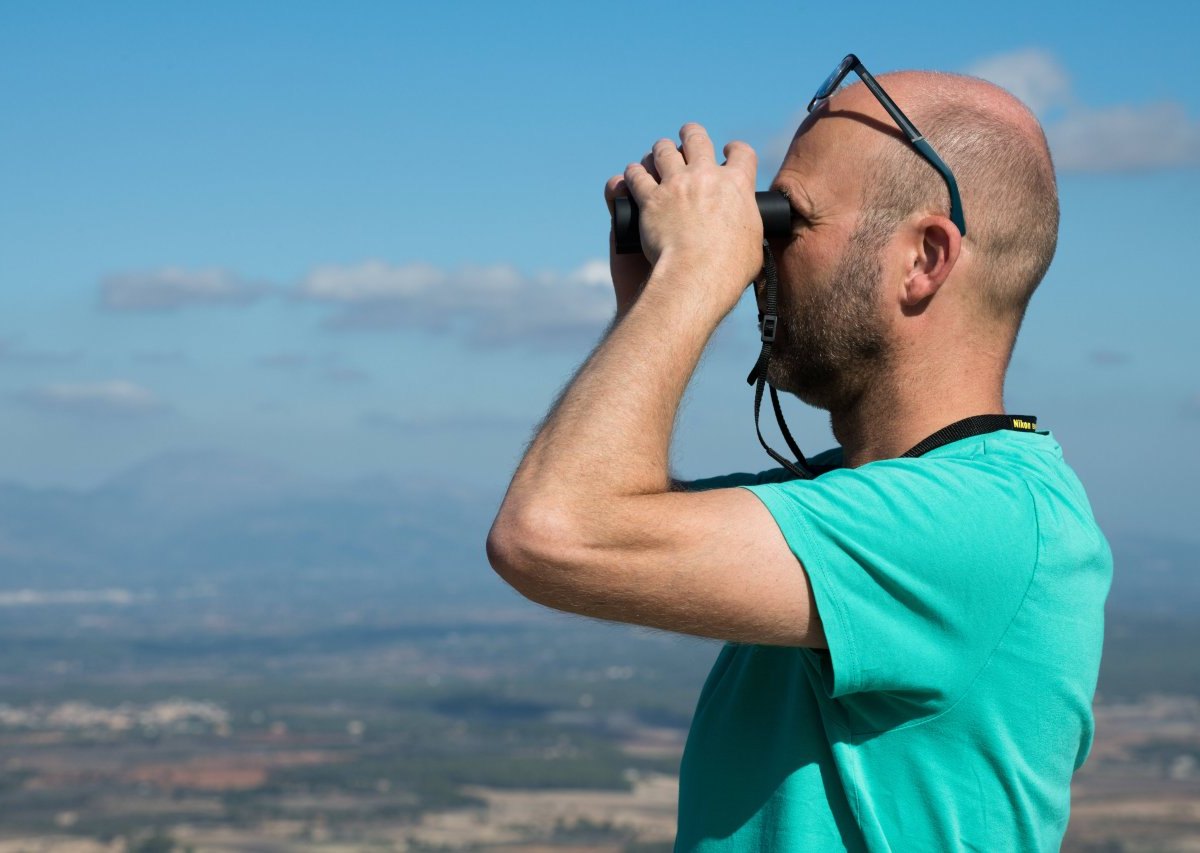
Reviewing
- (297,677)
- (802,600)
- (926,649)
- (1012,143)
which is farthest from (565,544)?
(297,677)

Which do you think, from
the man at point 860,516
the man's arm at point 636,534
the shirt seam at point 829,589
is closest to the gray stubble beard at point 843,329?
the man at point 860,516

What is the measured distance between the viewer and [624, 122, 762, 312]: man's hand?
2.66m

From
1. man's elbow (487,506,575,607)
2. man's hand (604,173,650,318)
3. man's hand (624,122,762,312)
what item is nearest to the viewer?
man's elbow (487,506,575,607)

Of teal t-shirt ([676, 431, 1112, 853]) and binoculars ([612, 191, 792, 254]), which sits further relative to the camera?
binoculars ([612, 191, 792, 254])

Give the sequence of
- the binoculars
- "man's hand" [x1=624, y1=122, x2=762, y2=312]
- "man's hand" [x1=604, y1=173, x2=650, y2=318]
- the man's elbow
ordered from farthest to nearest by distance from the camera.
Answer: "man's hand" [x1=604, y1=173, x2=650, y2=318] → the binoculars → "man's hand" [x1=624, y1=122, x2=762, y2=312] → the man's elbow

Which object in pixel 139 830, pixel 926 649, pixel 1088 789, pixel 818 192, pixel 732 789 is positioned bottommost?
pixel 1088 789

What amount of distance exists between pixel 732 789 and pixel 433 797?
313 feet

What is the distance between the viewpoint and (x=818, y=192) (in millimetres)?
2809

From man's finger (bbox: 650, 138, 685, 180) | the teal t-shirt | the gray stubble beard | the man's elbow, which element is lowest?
the teal t-shirt

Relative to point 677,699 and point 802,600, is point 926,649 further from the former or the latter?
point 677,699

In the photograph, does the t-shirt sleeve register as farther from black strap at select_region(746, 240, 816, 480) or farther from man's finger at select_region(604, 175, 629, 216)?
man's finger at select_region(604, 175, 629, 216)

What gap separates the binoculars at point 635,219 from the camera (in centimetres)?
278

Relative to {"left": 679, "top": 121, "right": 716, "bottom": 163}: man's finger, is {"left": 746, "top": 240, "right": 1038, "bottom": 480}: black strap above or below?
below

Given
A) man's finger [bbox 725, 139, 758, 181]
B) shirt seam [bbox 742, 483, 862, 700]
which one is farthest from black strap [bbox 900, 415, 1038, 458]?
man's finger [bbox 725, 139, 758, 181]
